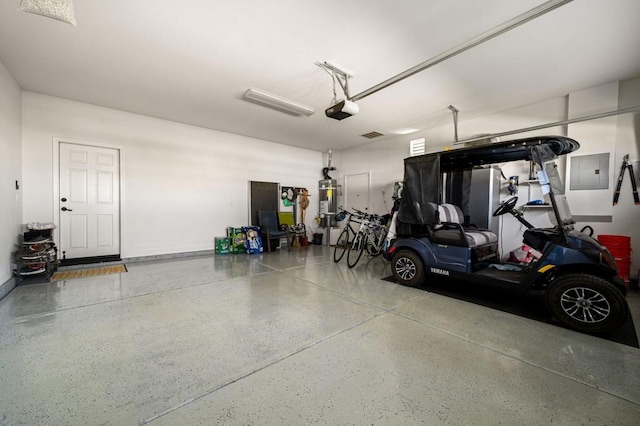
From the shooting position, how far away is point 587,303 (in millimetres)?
2273

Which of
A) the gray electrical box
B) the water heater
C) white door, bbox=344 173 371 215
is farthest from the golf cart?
the water heater

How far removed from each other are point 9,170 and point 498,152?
Answer: 6752 mm

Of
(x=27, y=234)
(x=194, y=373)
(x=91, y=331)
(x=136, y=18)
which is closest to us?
(x=194, y=373)

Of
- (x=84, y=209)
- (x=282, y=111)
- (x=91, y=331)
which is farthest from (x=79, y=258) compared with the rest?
(x=282, y=111)

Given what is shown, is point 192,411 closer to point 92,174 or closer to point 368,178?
point 92,174

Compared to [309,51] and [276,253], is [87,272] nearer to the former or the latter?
[276,253]

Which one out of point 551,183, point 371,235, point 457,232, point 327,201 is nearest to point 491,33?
point 551,183

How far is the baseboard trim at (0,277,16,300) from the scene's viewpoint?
3014mm

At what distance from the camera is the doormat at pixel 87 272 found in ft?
12.6

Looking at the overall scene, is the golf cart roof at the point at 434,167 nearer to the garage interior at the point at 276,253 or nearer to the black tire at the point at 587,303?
the garage interior at the point at 276,253

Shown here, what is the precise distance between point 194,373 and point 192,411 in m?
0.36

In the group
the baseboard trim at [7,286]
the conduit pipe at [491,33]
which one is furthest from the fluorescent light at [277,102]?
the baseboard trim at [7,286]

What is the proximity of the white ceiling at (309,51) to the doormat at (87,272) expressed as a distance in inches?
119

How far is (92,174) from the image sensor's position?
4.63 meters
